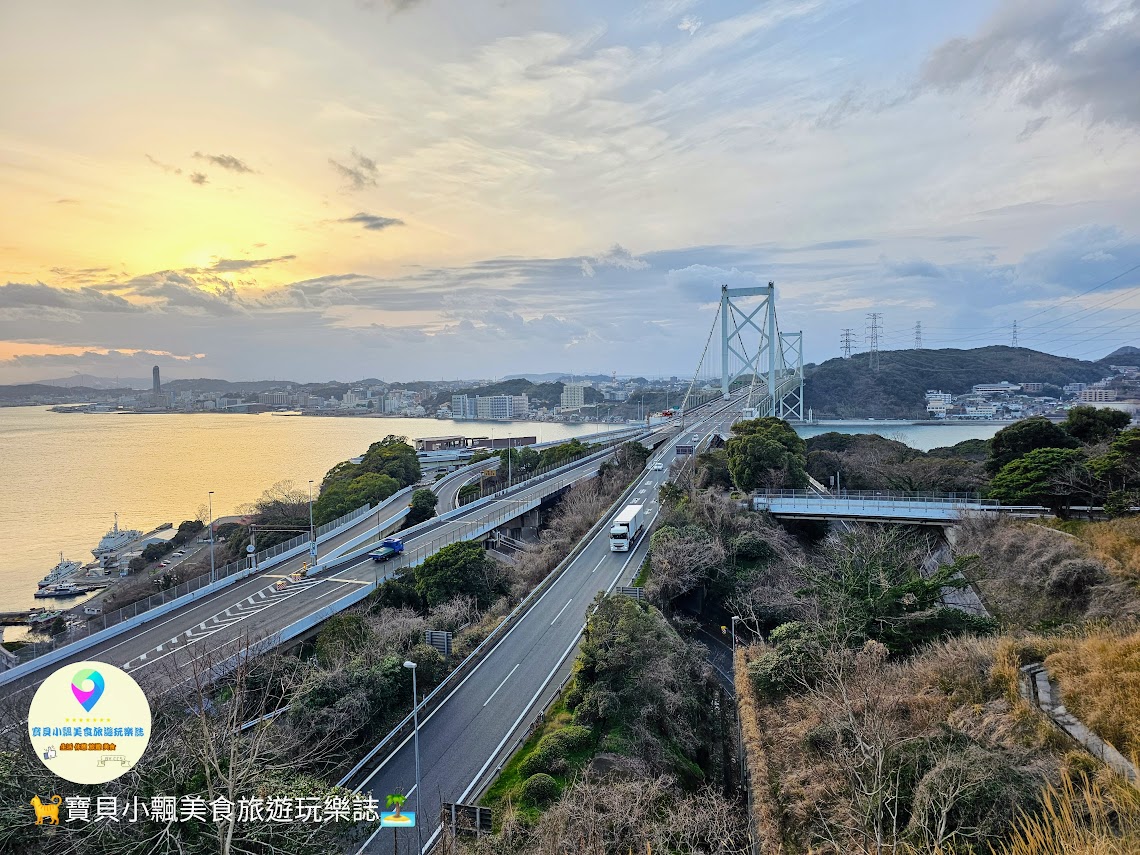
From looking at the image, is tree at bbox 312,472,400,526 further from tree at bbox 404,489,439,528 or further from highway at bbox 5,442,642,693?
highway at bbox 5,442,642,693

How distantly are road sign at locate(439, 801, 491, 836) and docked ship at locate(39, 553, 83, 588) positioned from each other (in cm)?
4052

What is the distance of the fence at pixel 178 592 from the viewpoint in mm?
17125

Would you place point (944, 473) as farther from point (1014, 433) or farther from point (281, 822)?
point (281, 822)

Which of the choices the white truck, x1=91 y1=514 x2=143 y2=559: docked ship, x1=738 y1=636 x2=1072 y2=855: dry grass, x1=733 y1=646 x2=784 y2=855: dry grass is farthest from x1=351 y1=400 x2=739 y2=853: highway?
x1=91 y1=514 x2=143 y2=559: docked ship

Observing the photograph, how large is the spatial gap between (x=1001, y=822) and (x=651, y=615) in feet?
32.6

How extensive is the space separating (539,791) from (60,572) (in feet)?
137

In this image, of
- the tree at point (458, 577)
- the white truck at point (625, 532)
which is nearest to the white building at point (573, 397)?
the white truck at point (625, 532)

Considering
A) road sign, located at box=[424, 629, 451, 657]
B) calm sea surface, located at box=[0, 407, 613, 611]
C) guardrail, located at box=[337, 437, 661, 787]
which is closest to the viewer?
guardrail, located at box=[337, 437, 661, 787]

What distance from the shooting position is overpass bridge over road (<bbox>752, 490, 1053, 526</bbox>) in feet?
79.9

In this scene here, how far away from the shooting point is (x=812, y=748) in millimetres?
10516

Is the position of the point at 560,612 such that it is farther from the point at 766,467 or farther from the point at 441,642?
the point at 766,467

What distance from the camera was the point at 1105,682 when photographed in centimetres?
923

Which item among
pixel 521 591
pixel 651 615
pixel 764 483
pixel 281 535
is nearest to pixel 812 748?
pixel 651 615

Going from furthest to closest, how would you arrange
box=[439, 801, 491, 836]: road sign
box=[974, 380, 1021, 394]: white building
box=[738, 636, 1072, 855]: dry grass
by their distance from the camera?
box=[974, 380, 1021, 394]: white building
box=[439, 801, 491, 836]: road sign
box=[738, 636, 1072, 855]: dry grass
